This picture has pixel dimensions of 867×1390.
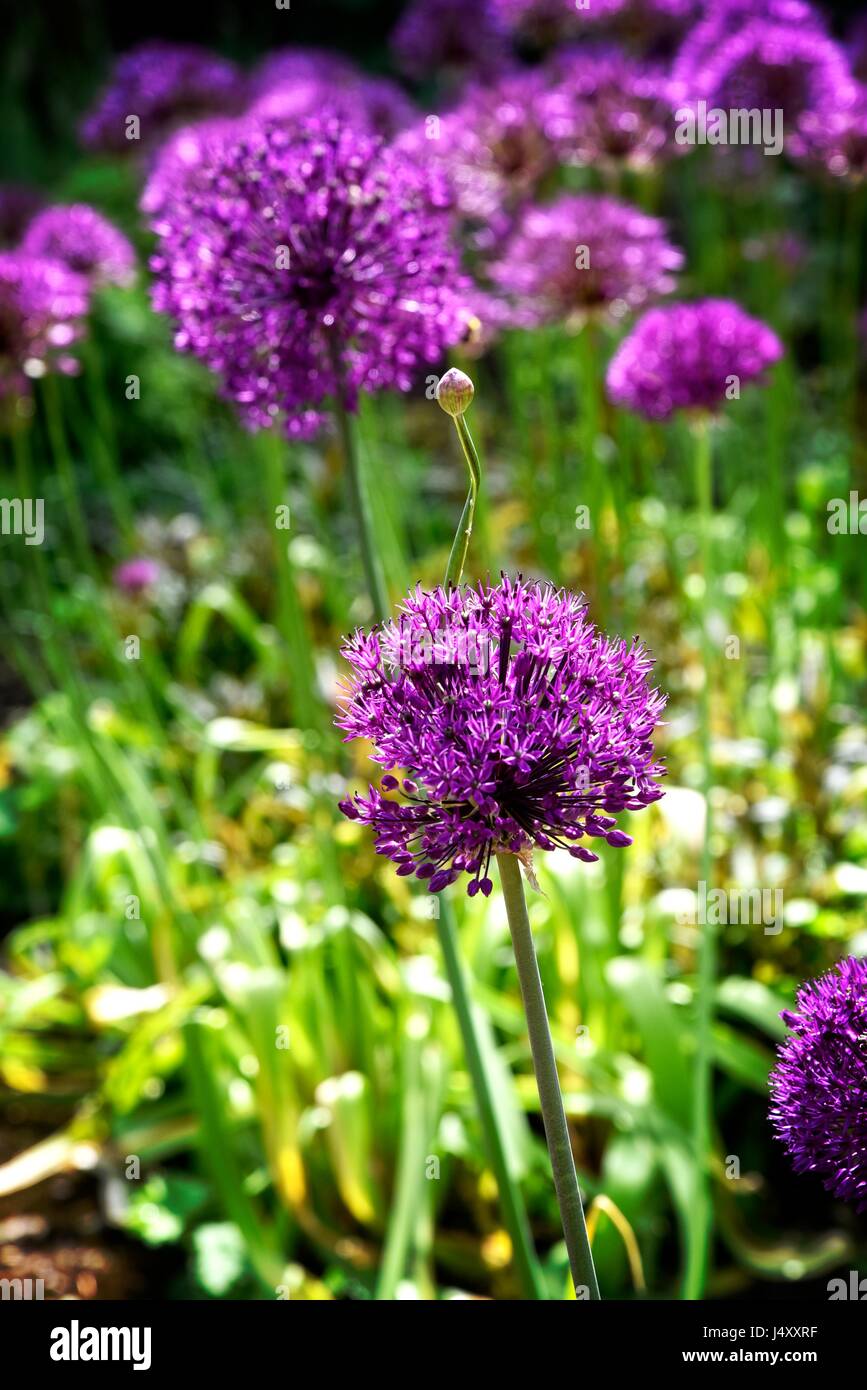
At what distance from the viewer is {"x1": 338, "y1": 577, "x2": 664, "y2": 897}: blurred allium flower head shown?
3.76 feet

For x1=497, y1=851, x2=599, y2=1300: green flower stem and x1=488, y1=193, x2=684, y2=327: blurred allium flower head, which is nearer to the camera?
x1=497, y1=851, x2=599, y2=1300: green flower stem

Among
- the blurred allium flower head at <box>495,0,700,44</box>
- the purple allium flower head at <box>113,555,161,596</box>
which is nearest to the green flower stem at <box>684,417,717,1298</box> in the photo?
the blurred allium flower head at <box>495,0,700,44</box>

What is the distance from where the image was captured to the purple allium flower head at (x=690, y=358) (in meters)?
2.46

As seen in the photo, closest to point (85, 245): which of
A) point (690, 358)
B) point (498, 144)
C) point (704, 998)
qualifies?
point (498, 144)

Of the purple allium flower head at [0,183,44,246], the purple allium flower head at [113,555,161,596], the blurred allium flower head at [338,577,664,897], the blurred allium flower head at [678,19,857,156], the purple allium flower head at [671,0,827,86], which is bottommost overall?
the blurred allium flower head at [338,577,664,897]

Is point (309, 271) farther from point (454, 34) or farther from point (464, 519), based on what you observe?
point (454, 34)

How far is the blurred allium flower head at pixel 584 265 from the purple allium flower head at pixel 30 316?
0.97m

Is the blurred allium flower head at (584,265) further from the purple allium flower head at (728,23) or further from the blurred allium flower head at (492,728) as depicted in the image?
the blurred allium flower head at (492,728)

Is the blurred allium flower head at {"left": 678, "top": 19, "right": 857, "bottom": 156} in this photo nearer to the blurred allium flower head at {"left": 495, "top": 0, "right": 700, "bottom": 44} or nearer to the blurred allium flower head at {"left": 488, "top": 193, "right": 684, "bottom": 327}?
the blurred allium flower head at {"left": 495, "top": 0, "right": 700, "bottom": 44}

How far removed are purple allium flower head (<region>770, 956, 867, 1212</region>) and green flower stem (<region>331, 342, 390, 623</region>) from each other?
0.81 meters

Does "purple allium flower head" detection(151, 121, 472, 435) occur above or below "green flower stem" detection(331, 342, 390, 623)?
above

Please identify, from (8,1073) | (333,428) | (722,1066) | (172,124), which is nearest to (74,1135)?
(8,1073)
